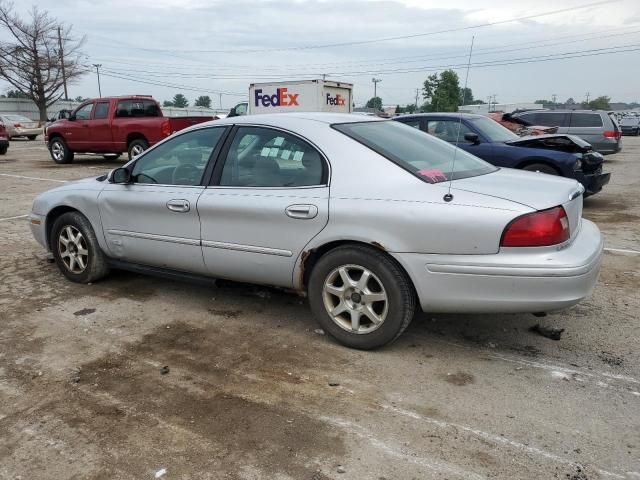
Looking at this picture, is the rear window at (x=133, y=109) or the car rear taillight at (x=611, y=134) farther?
the car rear taillight at (x=611, y=134)

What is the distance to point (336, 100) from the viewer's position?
18.1 m

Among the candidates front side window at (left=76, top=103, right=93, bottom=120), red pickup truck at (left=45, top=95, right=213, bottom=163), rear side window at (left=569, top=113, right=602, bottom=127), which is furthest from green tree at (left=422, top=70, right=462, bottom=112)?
front side window at (left=76, top=103, right=93, bottom=120)

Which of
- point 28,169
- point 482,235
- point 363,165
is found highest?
point 363,165

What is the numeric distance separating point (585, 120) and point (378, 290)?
15.1m

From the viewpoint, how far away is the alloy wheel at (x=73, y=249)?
16.4ft

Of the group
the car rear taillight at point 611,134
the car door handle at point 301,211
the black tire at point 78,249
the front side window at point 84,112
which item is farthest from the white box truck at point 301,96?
the car door handle at point 301,211

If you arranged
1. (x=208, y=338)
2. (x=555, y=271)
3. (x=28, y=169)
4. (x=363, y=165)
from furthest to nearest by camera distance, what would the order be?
(x=28, y=169), (x=208, y=338), (x=363, y=165), (x=555, y=271)

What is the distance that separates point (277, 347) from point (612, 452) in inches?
80.6

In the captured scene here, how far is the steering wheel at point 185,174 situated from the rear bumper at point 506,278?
178 cm

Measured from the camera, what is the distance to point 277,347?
381 cm

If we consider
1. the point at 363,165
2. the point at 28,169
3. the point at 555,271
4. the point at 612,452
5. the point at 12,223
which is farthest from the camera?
the point at 28,169

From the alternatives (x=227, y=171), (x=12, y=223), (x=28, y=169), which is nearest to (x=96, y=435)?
(x=227, y=171)

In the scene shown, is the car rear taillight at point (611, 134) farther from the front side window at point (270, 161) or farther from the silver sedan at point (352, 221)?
the front side window at point (270, 161)

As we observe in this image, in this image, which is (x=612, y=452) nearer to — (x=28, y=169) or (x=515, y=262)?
(x=515, y=262)
